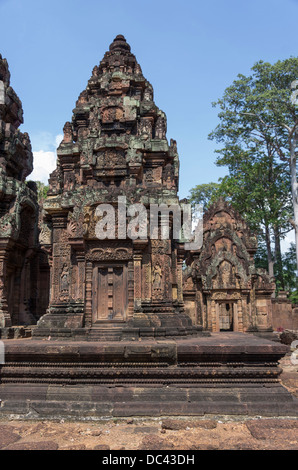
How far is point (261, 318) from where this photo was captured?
53.6 ft

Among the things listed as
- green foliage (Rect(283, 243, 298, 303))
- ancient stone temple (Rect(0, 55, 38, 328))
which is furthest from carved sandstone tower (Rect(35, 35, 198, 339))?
green foliage (Rect(283, 243, 298, 303))

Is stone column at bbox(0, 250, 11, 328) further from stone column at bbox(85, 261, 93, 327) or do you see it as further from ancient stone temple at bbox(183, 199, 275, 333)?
ancient stone temple at bbox(183, 199, 275, 333)

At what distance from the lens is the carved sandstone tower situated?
773 cm

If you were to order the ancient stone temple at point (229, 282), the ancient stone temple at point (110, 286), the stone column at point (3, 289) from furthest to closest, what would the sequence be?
the ancient stone temple at point (229, 282), the stone column at point (3, 289), the ancient stone temple at point (110, 286)

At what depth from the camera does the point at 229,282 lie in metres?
16.2

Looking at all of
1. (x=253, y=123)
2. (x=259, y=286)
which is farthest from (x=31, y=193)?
(x=253, y=123)

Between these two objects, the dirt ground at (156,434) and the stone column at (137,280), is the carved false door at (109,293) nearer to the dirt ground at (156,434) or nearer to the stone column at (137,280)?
the stone column at (137,280)

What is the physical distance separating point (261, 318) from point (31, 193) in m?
10.9

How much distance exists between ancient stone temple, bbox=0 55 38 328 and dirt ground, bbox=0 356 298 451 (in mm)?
5704

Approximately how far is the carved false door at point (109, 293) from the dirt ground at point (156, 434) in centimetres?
270

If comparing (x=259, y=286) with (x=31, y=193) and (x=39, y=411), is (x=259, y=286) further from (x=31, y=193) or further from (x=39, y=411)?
(x=39, y=411)

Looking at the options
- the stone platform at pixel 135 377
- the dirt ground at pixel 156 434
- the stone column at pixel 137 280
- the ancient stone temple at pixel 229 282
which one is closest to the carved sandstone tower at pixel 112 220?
the stone column at pixel 137 280

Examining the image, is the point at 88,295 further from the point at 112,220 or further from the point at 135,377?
the point at 135,377

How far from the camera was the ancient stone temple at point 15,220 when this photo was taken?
1084cm
